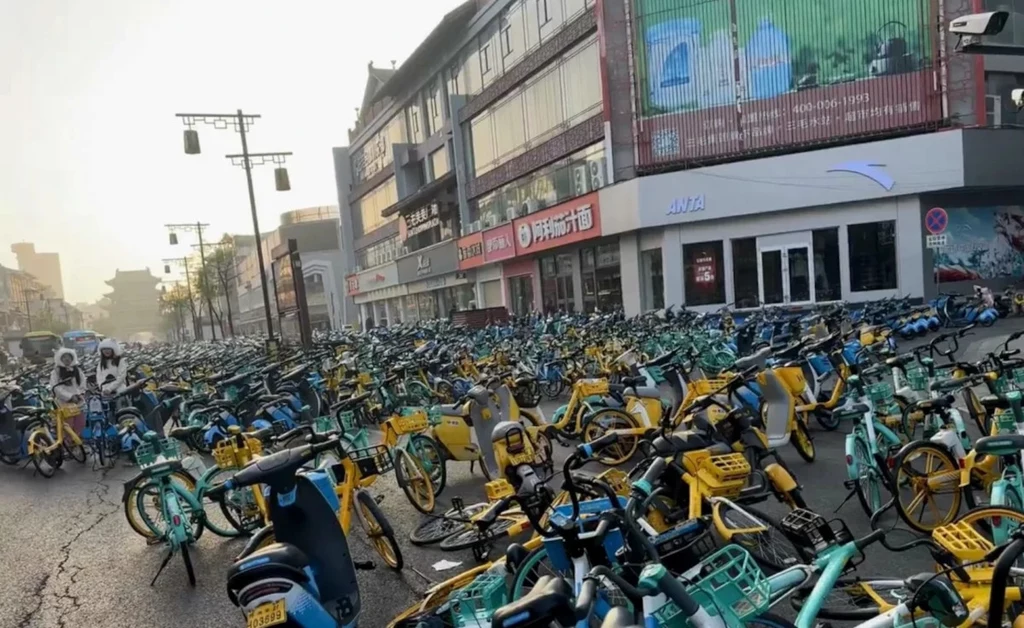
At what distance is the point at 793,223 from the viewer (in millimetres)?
17266

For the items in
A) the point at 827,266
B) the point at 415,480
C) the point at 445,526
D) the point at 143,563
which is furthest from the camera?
the point at 827,266

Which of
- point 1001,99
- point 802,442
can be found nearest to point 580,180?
point 1001,99

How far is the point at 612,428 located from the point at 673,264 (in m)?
13.7

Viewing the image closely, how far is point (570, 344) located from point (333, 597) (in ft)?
29.1

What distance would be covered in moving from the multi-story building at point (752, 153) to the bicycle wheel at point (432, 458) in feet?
35.3

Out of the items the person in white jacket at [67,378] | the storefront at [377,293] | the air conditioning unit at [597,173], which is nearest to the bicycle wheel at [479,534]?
the person in white jacket at [67,378]

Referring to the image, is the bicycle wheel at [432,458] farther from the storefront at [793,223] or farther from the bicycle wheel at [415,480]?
the storefront at [793,223]

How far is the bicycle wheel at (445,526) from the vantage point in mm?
4093

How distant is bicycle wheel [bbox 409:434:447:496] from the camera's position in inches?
233

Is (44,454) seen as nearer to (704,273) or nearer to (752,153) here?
(704,273)

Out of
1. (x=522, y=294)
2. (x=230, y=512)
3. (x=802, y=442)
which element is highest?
(x=522, y=294)

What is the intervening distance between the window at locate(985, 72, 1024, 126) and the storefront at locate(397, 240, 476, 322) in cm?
1933

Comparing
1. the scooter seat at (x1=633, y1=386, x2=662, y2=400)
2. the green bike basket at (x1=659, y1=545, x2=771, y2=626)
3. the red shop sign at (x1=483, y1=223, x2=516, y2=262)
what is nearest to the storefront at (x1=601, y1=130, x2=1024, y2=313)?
the red shop sign at (x1=483, y1=223, x2=516, y2=262)

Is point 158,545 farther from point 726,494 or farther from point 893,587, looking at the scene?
point 893,587
